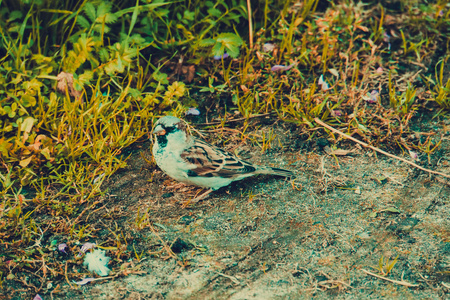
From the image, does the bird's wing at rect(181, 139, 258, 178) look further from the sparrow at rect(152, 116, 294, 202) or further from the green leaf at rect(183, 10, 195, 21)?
the green leaf at rect(183, 10, 195, 21)

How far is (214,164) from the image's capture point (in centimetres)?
377

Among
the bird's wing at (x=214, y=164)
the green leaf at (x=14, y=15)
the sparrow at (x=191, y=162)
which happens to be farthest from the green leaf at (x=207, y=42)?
the green leaf at (x=14, y=15)

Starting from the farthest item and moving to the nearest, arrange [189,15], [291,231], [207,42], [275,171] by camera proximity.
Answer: [189,15] → [207,42] → [275,171] → [291,231]

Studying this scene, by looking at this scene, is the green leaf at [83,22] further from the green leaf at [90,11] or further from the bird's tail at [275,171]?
the bird's tail at [275,171]

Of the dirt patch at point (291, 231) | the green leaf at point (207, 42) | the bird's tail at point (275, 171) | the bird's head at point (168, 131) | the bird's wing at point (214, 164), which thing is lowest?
the dirt patch at point (291, 231)

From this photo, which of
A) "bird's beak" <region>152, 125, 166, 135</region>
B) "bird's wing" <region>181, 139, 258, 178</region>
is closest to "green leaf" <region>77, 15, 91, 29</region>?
"bird's beak" <region>152, 125, 166, 135</region>

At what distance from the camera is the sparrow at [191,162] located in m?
3.68

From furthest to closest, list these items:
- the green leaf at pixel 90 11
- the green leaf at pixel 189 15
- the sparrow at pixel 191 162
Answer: the green leaf at pixel 189 15
the green leaf at pixel 90 11
the sparrow at pixel 191 162

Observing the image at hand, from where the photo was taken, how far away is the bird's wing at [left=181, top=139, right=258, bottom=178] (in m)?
3.73

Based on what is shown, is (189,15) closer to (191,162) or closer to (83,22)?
(83,22)

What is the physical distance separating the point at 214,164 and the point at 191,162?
194 mm

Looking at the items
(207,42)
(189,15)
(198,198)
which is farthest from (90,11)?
(198,198)

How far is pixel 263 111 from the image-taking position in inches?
180

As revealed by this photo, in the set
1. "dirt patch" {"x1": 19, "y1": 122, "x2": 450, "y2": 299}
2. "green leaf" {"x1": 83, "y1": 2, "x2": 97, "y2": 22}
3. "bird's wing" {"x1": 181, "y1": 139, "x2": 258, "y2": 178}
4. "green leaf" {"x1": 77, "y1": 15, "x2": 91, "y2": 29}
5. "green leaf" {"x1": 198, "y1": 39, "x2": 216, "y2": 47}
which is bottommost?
"dirt patch" {"x1": 19, "y1": 122, "x2": 450, "y2": 299}
